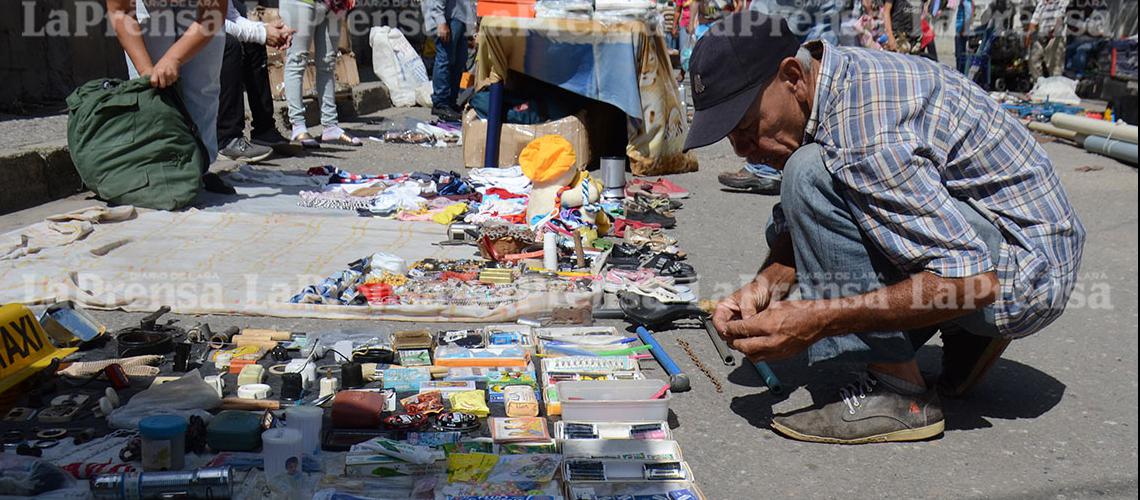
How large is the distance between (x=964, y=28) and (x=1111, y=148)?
763 centimetres

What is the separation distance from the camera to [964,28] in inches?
597

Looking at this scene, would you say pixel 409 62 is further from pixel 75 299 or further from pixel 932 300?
pixel 932 300

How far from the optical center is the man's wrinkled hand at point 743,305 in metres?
2.87

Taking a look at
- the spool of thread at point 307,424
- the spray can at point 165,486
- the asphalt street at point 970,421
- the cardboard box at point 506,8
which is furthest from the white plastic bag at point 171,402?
the cardboard box at point 506,8

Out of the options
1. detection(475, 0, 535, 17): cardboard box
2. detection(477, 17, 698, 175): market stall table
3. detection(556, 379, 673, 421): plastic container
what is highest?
detection(475, 0, 535, 17): cardboard box

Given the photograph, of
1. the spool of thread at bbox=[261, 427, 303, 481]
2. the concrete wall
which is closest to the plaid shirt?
the spool of thread at bbox=[261, 427, 303, 481]

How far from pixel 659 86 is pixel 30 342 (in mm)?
4744

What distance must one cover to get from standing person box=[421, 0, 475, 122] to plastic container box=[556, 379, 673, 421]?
721 centimetres

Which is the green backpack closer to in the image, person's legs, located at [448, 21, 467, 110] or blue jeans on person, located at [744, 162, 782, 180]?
blue jeans on person, located at [744, 162, 782, 180]

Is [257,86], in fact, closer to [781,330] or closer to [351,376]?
[351,376]

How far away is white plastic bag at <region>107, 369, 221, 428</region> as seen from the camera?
271 centimetres

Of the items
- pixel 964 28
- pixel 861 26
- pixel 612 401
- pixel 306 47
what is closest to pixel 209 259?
pixel 612 401

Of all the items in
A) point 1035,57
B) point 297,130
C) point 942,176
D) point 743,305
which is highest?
point 942,176

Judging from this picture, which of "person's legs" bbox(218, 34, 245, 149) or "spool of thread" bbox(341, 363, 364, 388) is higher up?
"person's legs" bbox(218, 34, 245, 149)
